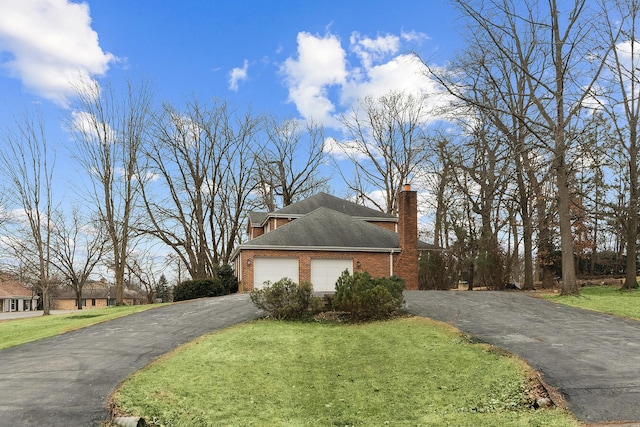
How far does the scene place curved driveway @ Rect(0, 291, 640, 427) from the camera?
629 cm

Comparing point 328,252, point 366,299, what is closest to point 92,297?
point 328,252

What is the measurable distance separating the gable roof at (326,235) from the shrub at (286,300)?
31.3ft

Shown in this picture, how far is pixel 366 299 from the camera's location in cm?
1316

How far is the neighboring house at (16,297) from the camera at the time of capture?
186ft

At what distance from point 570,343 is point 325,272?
16030 mm

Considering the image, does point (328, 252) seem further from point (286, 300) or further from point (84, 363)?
point (84, 363)

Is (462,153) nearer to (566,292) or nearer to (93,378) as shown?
(566,292)

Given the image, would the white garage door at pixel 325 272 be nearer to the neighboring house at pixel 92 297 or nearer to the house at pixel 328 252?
the house at pixel 328 252

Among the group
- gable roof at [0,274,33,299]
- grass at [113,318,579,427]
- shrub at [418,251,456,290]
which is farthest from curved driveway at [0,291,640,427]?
gable roof at [0,274,33,299]

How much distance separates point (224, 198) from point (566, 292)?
2874cm

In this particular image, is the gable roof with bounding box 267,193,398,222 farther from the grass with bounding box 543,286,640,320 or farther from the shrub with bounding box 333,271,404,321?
the shrub with bounding box 333,271,404,321

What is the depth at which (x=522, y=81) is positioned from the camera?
981 inches

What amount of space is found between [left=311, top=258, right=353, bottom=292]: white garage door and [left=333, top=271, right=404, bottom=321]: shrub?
10.4 metres

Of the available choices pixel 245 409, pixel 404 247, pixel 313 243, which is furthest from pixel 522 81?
pixel 245 409
